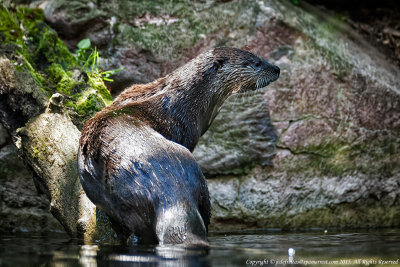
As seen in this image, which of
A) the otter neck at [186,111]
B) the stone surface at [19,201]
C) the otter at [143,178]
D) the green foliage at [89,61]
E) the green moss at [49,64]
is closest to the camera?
the otter at [143,178]

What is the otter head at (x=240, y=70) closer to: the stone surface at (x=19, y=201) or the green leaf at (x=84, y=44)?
the green leaf at (x=84, y=44)

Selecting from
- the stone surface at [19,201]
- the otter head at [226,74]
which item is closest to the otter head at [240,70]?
the otter head at [226,74]

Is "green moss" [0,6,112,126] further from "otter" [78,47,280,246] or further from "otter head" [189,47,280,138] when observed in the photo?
"otter head" [189,47,280,138]

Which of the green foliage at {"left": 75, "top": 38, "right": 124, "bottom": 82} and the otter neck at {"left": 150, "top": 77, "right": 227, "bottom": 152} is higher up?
the green foliage at {"left": 75, "top": 38, "right": 124, "bottom": 82}

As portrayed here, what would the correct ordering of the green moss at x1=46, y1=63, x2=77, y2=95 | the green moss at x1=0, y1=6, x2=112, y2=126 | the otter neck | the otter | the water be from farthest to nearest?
the green moss at x1=46, y1=63, x2=77, y2=95
the green moss at x1=0, y1=6, x2=112, y2=126
the otter neck
the otter
the water

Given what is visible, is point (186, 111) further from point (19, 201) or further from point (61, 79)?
point (19, 201)

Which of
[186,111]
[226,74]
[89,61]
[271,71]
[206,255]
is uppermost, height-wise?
[89,61]

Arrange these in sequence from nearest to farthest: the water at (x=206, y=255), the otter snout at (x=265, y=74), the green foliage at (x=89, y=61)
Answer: the water at (x=206, y=255) < the otter snout at (x=265, y=74) < the green foliage at (x=89, y=61)

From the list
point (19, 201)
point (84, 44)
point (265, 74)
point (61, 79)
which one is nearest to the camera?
point (61, 79)

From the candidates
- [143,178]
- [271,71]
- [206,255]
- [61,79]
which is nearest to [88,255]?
[143,178]

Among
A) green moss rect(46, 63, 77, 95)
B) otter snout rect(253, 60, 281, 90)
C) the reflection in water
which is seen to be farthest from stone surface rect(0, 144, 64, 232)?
otter snout rect(253, 60, 281, 90)

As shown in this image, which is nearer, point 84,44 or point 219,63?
point 219,63

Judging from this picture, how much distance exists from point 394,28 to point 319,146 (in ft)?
7.94

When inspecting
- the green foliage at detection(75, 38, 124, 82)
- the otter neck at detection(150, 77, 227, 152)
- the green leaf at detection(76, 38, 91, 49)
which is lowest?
the otter neck at detection(150, 77, 227, 152)
